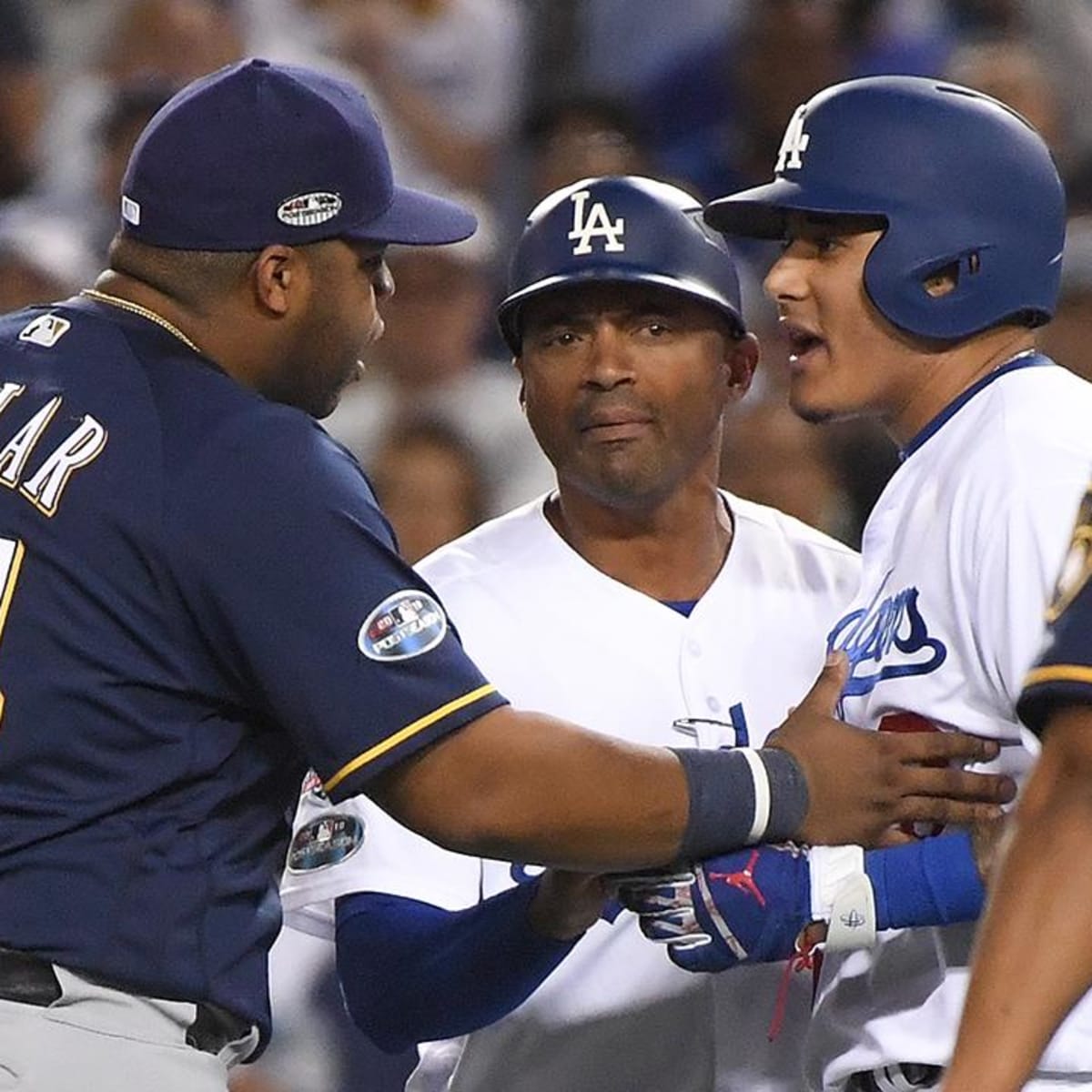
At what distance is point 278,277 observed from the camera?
281 centimetres

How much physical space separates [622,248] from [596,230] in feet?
0.15

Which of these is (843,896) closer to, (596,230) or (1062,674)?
(1062,674)

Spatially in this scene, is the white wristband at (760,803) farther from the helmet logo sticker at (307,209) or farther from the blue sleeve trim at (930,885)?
the helmet logo sticker at (307,209)

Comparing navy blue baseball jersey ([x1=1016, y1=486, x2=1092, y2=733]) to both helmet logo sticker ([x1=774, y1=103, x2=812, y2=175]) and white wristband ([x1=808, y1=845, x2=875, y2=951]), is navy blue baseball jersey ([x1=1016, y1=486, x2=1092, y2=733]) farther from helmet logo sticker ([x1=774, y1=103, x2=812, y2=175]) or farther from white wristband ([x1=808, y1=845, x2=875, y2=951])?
helmet logo sticker ([x1=774, y1=103, x2=812, y2=175])

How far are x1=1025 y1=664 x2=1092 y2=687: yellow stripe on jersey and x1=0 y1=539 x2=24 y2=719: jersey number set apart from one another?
1.21 metres

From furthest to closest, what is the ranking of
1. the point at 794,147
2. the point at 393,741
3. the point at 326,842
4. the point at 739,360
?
1. the point at 739,360
2. the point at 326,842
3. the point at 794,147
4. the point at 393,741

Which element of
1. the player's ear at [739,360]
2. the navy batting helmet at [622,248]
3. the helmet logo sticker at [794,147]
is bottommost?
the player's ear at [739,360]

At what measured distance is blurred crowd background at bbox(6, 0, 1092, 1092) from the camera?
5.91m

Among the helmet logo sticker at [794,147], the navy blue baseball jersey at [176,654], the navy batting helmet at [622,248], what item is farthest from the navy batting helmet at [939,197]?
the navy blue baseball jersey at [176,654]

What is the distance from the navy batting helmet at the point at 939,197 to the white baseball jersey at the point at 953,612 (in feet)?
0.34

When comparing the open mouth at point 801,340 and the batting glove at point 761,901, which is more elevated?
the open mouth at point 801,340

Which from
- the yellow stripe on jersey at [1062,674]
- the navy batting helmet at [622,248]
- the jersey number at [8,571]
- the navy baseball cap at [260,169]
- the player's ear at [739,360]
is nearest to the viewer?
the yellow stripe on jersey at [1062,674]

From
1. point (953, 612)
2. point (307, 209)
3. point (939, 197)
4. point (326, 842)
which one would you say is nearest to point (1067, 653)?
point (953, 612)

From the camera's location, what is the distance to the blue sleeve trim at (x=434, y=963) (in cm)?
301
